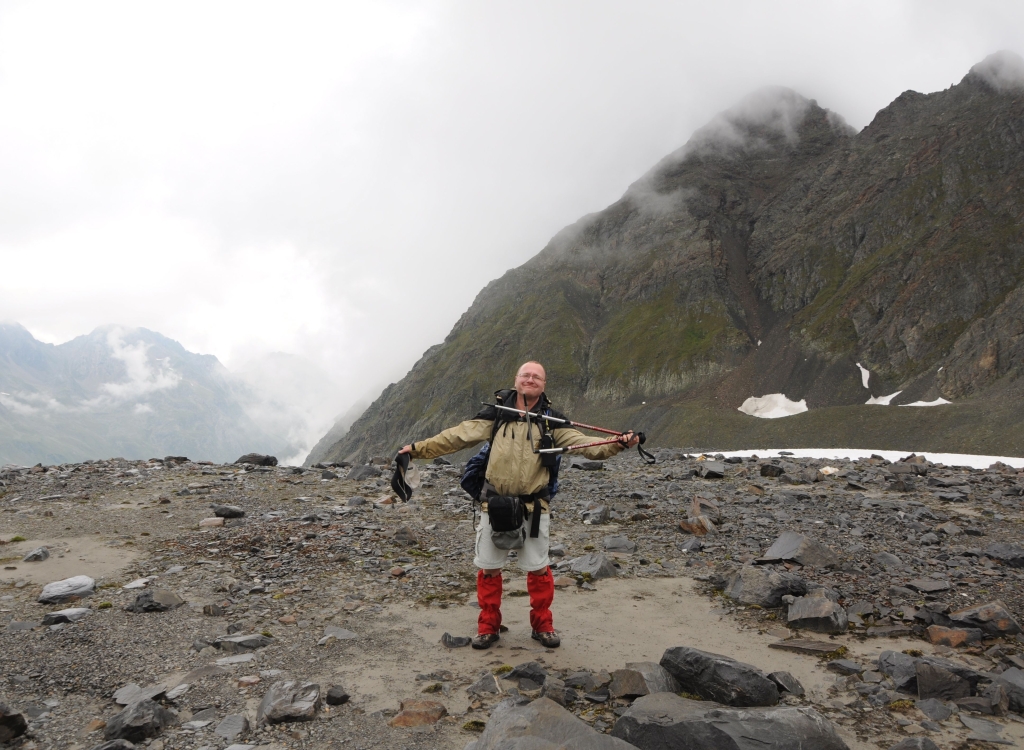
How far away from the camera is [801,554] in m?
9.76

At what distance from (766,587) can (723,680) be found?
3.54 m

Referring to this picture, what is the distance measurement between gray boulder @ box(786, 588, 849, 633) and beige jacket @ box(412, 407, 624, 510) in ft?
10.3

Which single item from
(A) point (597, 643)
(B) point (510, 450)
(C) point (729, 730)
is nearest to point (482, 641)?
(A) point (597, 643)

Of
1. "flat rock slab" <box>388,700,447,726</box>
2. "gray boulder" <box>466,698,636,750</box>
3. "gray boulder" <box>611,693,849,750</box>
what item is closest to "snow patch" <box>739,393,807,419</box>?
"gray boulder" <box>611,693,849,750</box>

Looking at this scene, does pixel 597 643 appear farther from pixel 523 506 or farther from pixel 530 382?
pixel 530 382

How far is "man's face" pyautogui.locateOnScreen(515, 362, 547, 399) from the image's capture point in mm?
7305

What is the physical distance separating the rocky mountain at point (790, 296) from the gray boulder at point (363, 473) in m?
59.2

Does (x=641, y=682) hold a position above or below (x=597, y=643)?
above

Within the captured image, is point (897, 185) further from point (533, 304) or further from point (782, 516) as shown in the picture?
point (782, 516)

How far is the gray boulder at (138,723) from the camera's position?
15.2 feet

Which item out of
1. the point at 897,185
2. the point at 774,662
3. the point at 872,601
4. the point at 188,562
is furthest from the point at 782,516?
the point at 897,185

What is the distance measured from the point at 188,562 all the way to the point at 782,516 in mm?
12273

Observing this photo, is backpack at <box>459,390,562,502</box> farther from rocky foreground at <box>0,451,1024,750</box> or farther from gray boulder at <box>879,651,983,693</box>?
gray boulder at <box>879,651,983,693</box>

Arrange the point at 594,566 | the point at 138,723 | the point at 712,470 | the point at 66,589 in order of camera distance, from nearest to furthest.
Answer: the point at 138,723 → the point at 66,589 → the point at 594,566 → the point at 712,470
